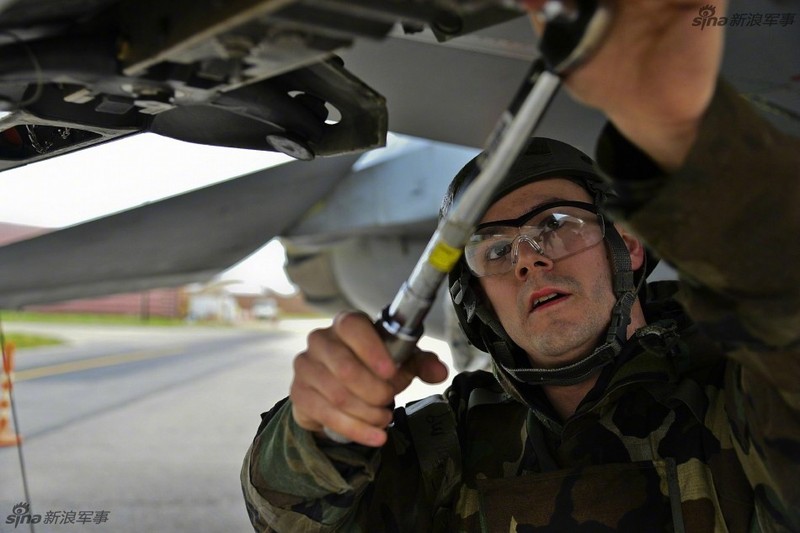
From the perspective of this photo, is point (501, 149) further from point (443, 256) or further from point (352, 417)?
point (352, 417)

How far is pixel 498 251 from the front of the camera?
5.04ft

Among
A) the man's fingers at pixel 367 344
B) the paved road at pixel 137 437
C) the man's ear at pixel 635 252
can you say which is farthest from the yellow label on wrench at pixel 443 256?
the paved road at pixel 137 437

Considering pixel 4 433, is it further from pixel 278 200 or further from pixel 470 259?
pixel 470 259

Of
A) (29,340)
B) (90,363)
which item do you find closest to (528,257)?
(90,363)

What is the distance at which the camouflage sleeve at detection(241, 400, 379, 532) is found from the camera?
1.13 m

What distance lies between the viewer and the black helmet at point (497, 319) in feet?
4.88

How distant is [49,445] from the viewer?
235 inches

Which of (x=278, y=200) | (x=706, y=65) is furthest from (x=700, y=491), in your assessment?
(x=278, y=200)

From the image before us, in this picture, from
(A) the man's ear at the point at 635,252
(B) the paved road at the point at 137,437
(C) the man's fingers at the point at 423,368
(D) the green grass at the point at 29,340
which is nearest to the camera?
(C) the man's fingers at the point at 423,368

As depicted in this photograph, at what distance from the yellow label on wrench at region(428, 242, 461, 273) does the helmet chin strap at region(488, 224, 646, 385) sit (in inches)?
29.1

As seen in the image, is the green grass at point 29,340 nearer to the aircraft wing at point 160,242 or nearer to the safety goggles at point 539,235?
the aircraft wing at point 160,242

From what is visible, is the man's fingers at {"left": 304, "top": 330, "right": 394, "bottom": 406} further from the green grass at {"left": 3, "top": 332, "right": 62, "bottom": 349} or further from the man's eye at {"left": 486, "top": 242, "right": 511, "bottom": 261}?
the green grass at {"left": 3, "top": 332, "right": 62, "bottom": 349}

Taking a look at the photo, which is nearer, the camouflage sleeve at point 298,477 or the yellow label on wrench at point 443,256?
the yellow label on wrench at point 443,256

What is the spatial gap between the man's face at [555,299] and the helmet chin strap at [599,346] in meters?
0.02
